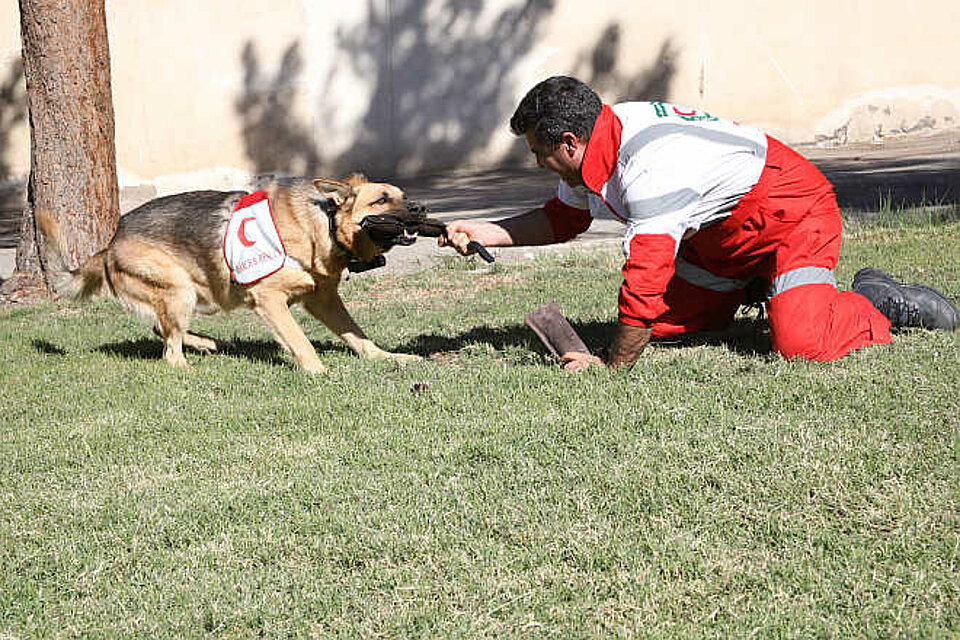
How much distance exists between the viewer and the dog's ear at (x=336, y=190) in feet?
18.7

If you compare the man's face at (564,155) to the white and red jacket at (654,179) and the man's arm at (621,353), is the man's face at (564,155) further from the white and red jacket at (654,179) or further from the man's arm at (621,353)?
the man's arm at (621,353)

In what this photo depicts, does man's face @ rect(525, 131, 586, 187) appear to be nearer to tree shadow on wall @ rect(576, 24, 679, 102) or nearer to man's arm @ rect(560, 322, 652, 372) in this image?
man's arm @ rect(560, 322, 652, 372)

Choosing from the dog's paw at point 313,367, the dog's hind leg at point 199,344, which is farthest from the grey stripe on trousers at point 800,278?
the dog's hind leg at point 199,344

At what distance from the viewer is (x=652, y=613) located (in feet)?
9.70

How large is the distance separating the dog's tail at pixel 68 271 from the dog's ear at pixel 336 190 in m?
1.92

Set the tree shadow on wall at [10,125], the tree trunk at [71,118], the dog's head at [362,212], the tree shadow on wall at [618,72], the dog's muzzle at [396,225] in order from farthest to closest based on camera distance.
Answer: the tree shadow on wall at [618,72] < the tree shadow on wall at [10,125] < the tree trunk at [71,118] < the dog's head at [362,212] < the dog's muzzle at [396,225]

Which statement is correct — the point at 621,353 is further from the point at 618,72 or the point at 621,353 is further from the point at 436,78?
the point at 618,72

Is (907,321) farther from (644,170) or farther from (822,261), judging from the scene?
(644,170)

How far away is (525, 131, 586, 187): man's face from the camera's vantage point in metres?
4.86

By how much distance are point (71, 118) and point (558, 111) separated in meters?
5.71

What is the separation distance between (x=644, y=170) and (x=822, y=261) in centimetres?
126

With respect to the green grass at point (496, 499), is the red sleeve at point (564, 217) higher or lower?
higher

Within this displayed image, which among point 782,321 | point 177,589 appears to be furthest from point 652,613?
point 782,321

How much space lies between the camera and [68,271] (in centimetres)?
690
